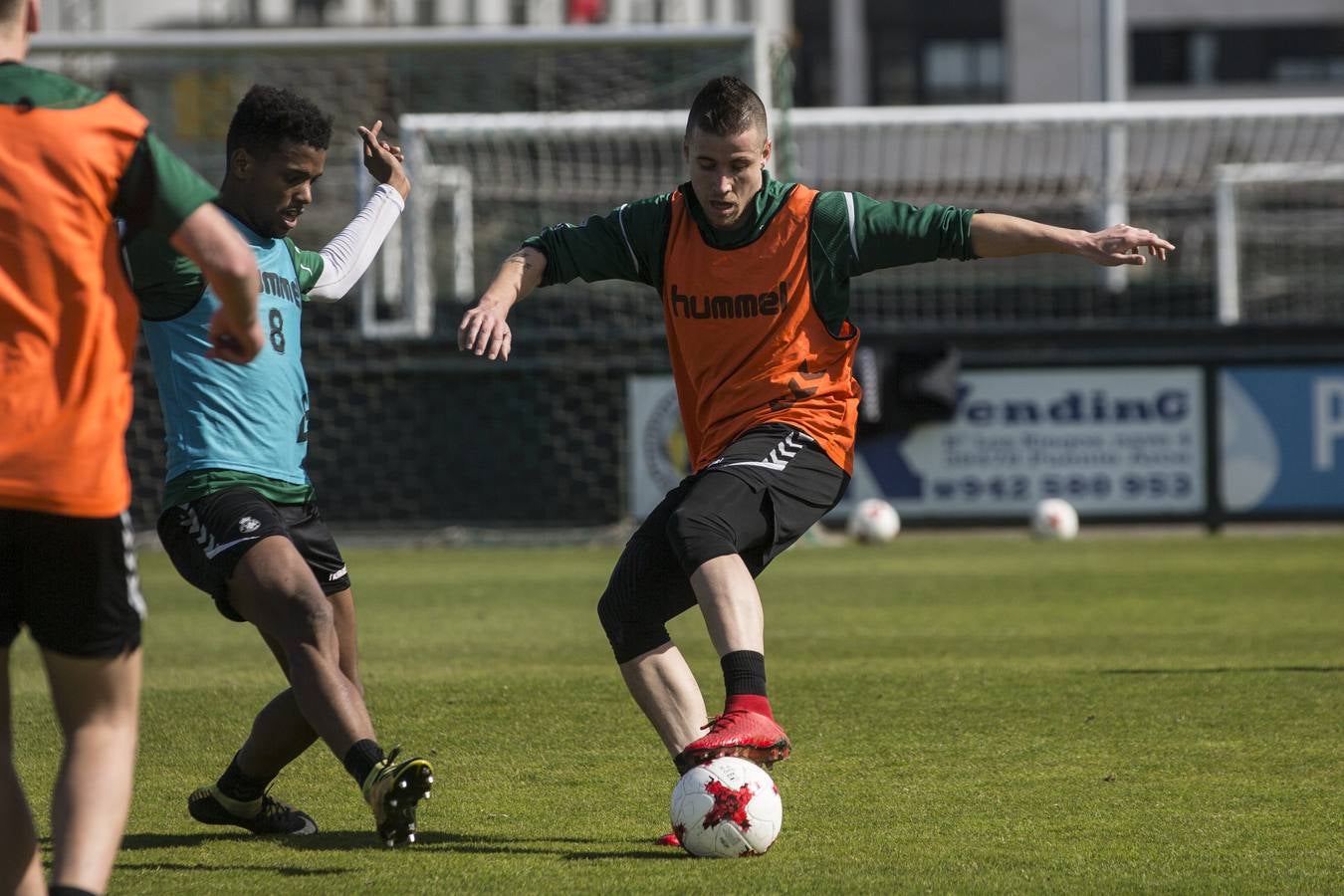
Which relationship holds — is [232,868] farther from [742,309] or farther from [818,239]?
[818,239]

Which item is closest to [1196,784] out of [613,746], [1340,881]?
[1340,881]

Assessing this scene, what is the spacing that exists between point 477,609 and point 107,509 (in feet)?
26.3

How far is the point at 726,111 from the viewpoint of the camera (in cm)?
482

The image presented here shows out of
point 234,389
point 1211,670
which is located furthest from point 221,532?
point 1211,670

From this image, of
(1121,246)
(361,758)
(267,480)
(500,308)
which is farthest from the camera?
(267,480)

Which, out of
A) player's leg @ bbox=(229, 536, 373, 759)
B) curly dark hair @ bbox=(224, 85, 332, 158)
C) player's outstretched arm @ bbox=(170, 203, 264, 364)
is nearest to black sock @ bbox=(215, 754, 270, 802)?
player's leg @ bbox=(229, 536, 373, 759)

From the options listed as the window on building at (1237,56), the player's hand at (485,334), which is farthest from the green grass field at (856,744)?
the window on building at (1237,56)

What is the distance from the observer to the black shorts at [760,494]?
4.73 m

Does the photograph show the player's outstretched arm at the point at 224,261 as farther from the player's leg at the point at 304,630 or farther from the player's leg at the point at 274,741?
the player's leg at the point at 274,741

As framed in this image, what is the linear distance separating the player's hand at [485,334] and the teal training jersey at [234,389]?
618 millimetres

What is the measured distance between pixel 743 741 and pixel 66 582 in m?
1.68

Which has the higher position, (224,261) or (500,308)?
(224,261)

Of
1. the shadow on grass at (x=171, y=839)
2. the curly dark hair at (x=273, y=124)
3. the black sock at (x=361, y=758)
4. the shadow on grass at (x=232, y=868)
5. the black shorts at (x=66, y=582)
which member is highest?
the curly dark hair at (x=273, y=124)

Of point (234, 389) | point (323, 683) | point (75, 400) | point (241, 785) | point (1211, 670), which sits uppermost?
point (75, 400)
